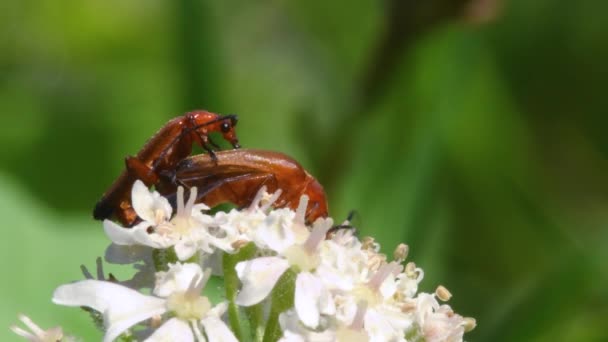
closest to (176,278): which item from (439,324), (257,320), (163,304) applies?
(163,304)

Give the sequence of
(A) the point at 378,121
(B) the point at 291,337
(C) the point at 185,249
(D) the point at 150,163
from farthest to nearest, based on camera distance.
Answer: (A) the point at 378,121, (D) the point at 150,163, (C) the point at 185,249, (B) the point at 291,337

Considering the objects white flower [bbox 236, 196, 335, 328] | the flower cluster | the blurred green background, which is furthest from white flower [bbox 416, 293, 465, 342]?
the blurred green background

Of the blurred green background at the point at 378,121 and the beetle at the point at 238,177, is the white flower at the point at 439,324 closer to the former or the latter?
the beetle at the point at 238,177

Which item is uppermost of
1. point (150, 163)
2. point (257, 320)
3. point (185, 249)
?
point (150, 163)

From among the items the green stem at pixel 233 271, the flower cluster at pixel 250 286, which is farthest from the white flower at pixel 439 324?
the green stem at pixel 233 271

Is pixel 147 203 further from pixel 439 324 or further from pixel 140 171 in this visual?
pixel 439 324

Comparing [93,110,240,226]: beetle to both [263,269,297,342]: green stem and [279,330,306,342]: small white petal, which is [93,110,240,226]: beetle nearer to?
[263,269,297,342]: green stem
